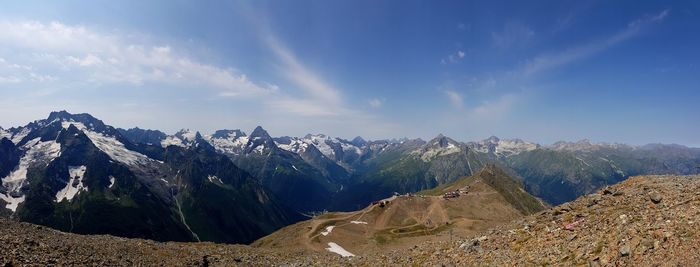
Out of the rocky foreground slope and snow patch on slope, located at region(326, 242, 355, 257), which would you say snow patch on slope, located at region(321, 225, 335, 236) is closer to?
snow patch on slope, located at region(326, 242, 355, 257)

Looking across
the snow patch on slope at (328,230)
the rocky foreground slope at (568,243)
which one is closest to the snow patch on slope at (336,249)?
the snow patch on slope at (328,230)

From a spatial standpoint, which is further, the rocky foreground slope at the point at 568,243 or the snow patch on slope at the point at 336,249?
the snow patch on slope at the point at 336,249

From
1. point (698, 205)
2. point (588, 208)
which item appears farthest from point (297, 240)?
Result: point (698, 205)

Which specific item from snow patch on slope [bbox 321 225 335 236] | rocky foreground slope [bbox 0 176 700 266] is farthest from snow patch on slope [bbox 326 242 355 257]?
rocky foreground slope [bbox 0 176 700 266]

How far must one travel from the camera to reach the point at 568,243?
109ft

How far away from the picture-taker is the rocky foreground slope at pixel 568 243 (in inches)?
1065

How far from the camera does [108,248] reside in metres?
56.2

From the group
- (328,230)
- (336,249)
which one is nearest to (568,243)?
(336,249)

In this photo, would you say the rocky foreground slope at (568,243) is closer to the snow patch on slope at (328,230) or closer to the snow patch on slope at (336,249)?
the snow patch on slope at (336,249)

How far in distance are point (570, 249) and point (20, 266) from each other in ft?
171

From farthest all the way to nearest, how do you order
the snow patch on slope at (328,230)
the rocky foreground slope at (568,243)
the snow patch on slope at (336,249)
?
the snow patch on slope at (328,230)
the snow patch on slope at (336,249)
the rocky foreground slope at (568,243)

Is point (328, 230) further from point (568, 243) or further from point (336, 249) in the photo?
point (568, 243)

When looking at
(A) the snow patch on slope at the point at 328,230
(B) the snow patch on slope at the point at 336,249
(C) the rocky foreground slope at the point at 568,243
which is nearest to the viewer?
(C) the rocky foreground slope at the point at 568,243

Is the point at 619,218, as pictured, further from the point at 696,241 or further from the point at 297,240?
the point at 297,240
